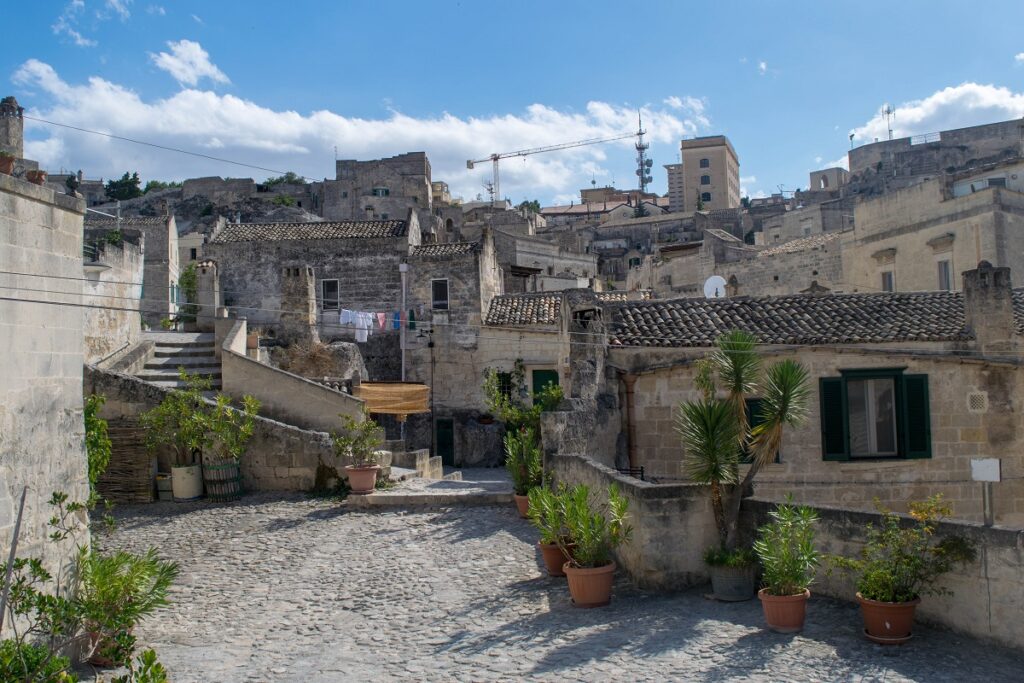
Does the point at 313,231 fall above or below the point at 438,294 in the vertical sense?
above

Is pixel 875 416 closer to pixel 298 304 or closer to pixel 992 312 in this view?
pixel 992 312

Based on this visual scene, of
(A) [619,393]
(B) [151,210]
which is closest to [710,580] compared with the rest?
(A) [619,393]

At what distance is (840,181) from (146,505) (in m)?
70.2

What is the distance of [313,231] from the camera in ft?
103

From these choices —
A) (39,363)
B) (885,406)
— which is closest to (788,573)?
(39,363)

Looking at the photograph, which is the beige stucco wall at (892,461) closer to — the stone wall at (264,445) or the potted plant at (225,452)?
the stone wall at (264,445)

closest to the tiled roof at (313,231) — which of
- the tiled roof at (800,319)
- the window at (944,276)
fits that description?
the tiled roof at (800,319)

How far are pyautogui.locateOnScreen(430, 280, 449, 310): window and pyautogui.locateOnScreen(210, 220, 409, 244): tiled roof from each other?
2.61 m

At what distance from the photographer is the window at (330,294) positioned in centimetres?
2979

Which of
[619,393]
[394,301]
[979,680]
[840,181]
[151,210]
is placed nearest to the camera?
[979,680]

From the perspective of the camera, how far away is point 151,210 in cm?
6512

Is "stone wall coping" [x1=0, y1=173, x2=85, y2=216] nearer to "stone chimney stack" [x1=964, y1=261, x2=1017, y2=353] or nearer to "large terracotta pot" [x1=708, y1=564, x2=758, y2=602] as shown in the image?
"large terracotta pot" [x1=708, y1=564, x2=758, y2=602]

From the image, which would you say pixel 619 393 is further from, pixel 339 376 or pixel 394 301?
pixel 394 301

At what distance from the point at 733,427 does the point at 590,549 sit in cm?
224
